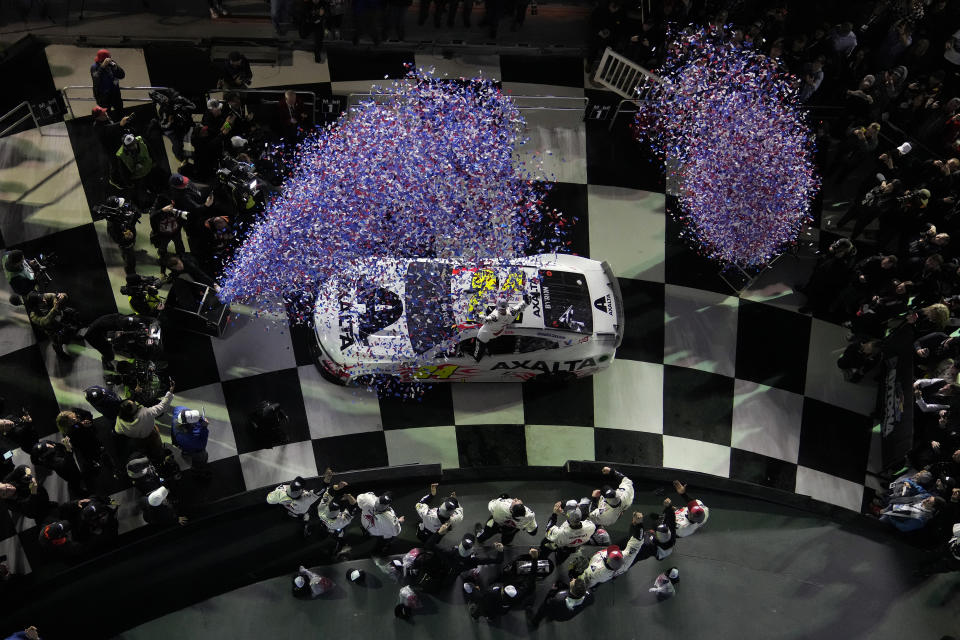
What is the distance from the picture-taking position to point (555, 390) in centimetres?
918

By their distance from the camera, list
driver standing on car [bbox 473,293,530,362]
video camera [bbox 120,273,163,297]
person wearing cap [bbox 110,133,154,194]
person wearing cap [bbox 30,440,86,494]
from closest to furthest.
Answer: person wearing cap [bbox 30,440,86,494] < driver standing on car [bbox 473,293,530,362] < video camera [bbox 120,273,163,297] < person wearing cap [bbox 110,133,154,194]

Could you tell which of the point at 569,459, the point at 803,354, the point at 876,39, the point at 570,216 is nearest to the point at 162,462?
the point at 569,459

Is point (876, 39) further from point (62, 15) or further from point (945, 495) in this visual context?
point (62, 15)

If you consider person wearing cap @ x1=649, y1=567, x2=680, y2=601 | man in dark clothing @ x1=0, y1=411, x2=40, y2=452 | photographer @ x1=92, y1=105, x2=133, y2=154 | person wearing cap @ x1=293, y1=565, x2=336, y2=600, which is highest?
photographer @ x1=92, y1=105, x2=133, y2=154

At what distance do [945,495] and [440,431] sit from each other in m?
5.50

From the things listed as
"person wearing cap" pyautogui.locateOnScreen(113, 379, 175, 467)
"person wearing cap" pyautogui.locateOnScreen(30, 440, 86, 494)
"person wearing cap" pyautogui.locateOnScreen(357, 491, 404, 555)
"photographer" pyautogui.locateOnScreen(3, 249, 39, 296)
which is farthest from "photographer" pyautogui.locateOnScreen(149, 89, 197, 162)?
"person wearing cap" pyautogui.locateOnScreen(357, 491, 404, 555)

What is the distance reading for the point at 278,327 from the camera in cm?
920

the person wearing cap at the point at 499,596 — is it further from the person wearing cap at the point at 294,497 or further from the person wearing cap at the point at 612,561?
the person wearing cap at the point at 294,497

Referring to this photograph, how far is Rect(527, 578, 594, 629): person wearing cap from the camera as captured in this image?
23.1 feet

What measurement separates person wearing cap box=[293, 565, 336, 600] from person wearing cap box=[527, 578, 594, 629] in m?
2.00

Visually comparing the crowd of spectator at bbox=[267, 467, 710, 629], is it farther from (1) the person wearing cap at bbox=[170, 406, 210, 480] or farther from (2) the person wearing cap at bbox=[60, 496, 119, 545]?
(2) the person wearing cap at bbox=[60, 496, 119, 545]

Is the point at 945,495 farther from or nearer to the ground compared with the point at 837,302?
nearer to the ground

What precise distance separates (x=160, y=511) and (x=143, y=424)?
2.87ft

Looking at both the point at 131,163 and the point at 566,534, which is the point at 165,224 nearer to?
the point at 131,163
